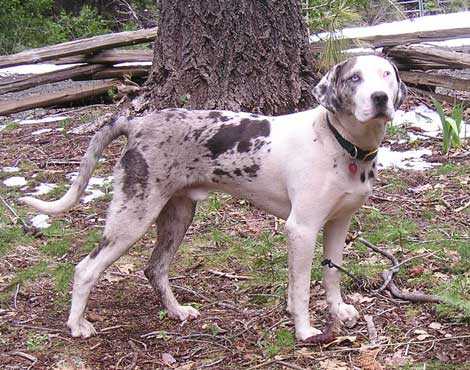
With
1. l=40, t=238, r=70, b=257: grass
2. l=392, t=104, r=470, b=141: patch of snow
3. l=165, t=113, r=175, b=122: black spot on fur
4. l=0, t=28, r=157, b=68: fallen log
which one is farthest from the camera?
l=0, t=28, r=157, b=68: fallen log

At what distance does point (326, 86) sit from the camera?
4.02m

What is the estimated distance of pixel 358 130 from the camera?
4004mm

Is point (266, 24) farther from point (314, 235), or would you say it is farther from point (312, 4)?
point (312, 4)

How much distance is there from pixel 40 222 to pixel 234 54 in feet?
7.03

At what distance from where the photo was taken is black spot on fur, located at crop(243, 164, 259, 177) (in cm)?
430

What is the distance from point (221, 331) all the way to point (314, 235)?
0.78 m

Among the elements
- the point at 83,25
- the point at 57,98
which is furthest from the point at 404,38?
the point at 83,25

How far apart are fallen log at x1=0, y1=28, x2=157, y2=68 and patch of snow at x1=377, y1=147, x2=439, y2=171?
376cm

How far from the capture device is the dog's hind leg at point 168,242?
15.5 feet

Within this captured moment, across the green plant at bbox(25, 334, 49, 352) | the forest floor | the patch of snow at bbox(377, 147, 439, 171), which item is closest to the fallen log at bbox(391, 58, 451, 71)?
the patch of snow at bbox(377, 147, 439, 171)

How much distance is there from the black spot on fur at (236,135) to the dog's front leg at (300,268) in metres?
0.51

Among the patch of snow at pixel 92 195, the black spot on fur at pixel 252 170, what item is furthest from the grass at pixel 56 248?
the black spot on fur at pixel 252 170

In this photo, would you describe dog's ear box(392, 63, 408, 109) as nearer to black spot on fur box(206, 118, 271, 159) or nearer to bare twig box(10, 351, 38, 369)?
black spot on fur box(206, 118, 271, 159)

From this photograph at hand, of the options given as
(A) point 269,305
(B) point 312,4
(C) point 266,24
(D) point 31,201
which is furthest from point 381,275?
(B) point 312,4
